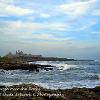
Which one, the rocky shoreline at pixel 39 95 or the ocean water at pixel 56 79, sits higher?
the rocky shoreline at pixel 39 95

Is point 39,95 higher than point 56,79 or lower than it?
higher

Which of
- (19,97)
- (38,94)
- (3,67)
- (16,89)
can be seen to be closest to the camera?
(19,97)

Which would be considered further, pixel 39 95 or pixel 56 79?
pixel 56 79

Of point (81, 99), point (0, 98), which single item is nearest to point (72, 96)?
point (81, 99)

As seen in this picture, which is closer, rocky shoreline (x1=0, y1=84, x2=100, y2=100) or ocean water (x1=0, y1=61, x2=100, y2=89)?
rocky shoreline (x1=0, y1=84, x2=100, y2=100)

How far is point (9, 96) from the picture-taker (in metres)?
15.0

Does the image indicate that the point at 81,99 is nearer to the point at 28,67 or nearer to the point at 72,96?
the point at 72,96

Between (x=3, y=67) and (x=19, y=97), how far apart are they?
58502mm

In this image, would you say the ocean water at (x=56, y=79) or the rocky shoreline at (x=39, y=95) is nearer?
the rocky shoreline at (x=39, y=95)

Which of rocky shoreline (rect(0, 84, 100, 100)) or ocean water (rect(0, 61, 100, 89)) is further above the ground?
rocky shoreline (rect(0, 84, 100, 100))

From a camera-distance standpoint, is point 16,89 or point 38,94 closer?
point 38,94

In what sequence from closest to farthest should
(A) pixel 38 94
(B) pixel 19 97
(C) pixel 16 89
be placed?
(B) pixel 19 97 < (A) pixel 38 94 < (C) pixel 16 89

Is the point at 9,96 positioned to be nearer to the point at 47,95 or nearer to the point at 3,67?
the point at 47,95

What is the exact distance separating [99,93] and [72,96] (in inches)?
74.4
